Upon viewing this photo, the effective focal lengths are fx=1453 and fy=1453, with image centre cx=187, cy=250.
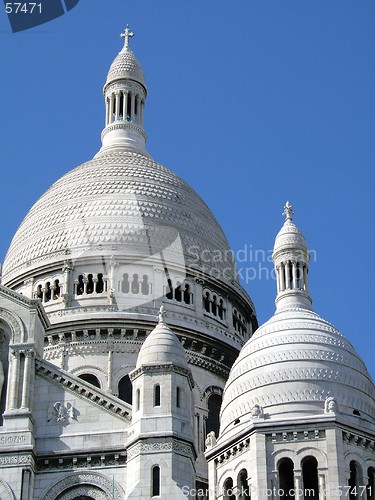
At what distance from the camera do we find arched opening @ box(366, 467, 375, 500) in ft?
150

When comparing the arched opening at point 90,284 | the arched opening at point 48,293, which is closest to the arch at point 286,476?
the arched opening at point 90,284

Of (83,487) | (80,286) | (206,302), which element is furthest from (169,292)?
(83,487)

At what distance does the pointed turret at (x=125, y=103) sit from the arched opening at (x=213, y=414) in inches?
660

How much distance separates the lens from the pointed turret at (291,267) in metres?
54.7

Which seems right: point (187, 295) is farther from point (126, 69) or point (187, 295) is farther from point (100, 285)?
point (126, 69)

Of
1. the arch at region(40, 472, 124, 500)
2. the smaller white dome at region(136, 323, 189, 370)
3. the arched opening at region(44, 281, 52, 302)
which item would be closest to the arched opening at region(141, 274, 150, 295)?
the arched opening at region(44, 281, 52, 302)

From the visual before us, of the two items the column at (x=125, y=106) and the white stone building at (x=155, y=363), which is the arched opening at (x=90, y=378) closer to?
the white stone building at (x=155, y=363)

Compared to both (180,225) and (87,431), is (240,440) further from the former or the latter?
(180,225)

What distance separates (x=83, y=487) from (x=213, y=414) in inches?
656

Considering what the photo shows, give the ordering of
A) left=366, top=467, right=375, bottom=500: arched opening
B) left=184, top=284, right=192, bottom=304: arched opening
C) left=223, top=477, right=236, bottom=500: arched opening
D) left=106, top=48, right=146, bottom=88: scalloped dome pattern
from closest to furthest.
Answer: left=366, top=467, right=375, bottom=500: arched opening
left=223, top=477, right=236, bottom=500: arched opening
left=184, top=284, right=192, bottom=304: arched opening
left=106, top=48, right=146, bottom=88: scalloped dome pattern

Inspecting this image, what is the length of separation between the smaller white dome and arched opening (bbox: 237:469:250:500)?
411 cm

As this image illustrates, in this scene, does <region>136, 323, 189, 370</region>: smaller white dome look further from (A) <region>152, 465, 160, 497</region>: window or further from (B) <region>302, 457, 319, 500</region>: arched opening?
(B) <region>302, 457, 319, 500</region>: arched opening

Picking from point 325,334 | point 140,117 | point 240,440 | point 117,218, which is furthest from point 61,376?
point 140,117

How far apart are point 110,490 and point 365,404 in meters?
10.1
